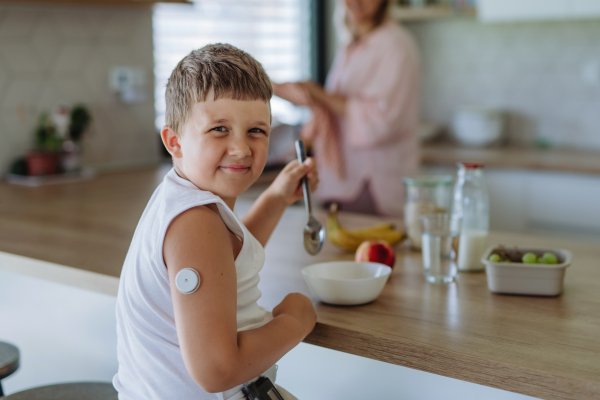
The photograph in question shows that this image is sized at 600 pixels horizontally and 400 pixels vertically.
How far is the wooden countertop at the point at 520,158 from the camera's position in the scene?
270cm

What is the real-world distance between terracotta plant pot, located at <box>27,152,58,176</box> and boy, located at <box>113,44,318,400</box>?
59.2 inches

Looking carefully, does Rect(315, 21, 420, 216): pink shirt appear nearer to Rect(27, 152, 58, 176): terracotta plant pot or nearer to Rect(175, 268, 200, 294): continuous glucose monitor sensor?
Rect(27, 152, 58, 176): terracotta plant pot

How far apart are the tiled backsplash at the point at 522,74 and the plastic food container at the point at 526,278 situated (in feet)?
8.01

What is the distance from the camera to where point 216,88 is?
80 centimetres

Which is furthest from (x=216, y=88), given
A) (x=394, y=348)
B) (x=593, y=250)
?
(x=593, y=250)

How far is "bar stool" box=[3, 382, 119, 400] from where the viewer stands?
3.80 ft

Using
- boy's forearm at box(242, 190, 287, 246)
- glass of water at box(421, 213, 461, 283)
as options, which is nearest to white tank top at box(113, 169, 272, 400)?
boy's forearm at box(242, 190, 287, 246)

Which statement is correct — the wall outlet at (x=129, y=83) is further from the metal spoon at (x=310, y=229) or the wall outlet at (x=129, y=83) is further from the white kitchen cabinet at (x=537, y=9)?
the white kitchen cabinet at (x=537, y=9)

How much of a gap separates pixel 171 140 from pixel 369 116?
1.46m

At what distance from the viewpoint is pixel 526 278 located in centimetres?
106

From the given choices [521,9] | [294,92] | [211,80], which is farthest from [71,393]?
[521,9]

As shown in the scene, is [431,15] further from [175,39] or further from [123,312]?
[123,312]

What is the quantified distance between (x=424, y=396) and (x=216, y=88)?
0.57m

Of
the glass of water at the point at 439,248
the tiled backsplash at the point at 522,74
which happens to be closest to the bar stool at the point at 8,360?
the glass of water at the point at 439,248
